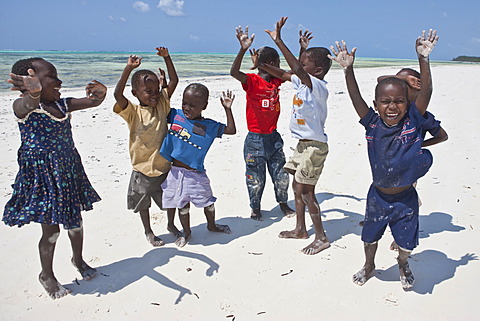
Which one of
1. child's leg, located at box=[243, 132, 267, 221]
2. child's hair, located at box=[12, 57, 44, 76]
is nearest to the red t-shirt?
child's leg, located at box=[243, 132, 267, 221]

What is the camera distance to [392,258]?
348 cm

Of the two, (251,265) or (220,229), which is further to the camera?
(220,229)

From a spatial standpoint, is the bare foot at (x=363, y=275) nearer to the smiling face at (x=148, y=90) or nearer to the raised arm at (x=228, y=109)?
the raised arm at (x=228, y=109)

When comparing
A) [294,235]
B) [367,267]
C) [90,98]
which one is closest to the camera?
[90,98]

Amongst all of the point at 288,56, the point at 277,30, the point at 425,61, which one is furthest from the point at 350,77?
the point at 277,30

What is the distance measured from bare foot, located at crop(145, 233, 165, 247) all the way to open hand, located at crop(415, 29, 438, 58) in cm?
284

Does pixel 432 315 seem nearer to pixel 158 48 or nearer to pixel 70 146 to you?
pixel 70 146

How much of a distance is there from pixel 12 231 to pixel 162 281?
1859 mm

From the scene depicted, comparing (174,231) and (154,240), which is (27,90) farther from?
(174,231)

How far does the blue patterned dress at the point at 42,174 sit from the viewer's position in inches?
109

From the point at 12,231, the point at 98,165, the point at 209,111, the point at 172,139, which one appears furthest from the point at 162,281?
the point at 209,111

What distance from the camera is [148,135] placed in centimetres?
356

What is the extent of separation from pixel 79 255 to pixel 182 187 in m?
1.08

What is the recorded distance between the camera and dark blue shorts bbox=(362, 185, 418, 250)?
2896mm
